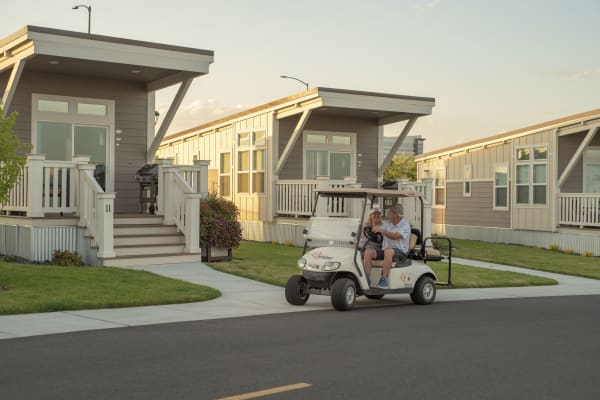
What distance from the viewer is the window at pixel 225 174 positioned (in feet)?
94.8

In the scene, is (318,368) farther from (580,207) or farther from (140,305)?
(580,207)

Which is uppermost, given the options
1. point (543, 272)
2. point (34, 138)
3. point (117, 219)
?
point (34, 138)

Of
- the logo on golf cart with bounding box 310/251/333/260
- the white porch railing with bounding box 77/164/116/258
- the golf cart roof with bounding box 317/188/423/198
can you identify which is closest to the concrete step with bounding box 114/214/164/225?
the white porch railing with bounding box 77/164/116/258

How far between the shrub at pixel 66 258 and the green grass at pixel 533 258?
10.7 m

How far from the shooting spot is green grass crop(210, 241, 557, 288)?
16.0 metres

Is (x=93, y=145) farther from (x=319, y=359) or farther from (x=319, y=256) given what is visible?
(x=319, y=359)

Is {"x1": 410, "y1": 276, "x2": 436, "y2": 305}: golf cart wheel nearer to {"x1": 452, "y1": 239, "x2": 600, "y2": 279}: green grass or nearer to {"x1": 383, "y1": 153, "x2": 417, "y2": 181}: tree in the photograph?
{"x1": 452, "y1": 239, "x2": 600, "y2": 279}: green grass

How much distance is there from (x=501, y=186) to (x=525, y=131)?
8.89 ft

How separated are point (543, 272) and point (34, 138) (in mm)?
12904

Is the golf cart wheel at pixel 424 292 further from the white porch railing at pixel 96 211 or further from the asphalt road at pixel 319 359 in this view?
the white porch railing at pixel 96 211

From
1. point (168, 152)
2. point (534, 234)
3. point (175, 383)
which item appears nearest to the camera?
point (175, 383)

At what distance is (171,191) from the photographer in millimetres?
18203

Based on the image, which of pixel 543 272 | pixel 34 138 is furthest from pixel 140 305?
pixel 543 272

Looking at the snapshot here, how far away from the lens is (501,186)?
102ft
